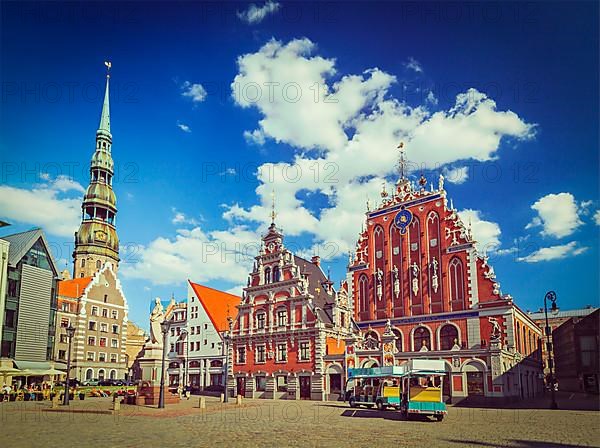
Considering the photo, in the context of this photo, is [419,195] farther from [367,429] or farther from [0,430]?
[0,430]

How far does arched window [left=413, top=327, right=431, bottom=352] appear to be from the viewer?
45.3m

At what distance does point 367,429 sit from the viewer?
69.3ft

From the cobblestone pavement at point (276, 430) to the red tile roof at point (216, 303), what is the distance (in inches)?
1322

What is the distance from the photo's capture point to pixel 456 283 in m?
45.1

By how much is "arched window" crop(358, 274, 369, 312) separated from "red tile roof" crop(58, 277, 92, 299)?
4166 centimetres

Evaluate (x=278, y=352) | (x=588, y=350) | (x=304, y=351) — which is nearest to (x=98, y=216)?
(x=278, y=352)

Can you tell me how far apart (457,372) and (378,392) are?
1221 cm

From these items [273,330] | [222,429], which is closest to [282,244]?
[273,330]

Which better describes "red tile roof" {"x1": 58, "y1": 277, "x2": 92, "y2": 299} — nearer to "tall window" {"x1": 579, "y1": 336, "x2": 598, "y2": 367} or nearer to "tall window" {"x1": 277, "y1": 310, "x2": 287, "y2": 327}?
"tall window" {"x1": 277, "y1": 310, "x2": 287, "y2": 327}

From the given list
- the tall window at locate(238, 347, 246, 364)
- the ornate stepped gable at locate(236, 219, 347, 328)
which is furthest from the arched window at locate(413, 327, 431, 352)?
the tall window at locate(238, 347, 246, 364)

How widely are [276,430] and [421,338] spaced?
91.4ft

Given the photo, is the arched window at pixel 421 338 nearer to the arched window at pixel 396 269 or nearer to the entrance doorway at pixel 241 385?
the arched window at pixel 396 269

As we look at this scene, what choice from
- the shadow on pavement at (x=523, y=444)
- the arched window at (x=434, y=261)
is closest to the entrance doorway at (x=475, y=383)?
the arched window at (x=434, y=261)

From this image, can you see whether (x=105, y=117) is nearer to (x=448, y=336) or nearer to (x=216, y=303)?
(x=216, y=303)
